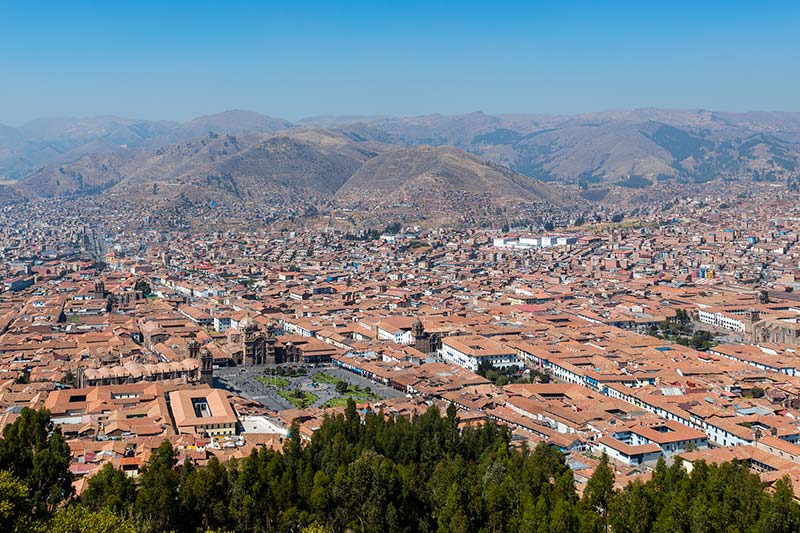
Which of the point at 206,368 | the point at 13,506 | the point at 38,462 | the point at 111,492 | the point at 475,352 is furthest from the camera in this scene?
the point at 475,352

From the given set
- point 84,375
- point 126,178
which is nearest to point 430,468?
point 84,375

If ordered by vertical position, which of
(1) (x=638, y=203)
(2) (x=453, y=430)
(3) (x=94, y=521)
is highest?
(3) (x=94, y=521)

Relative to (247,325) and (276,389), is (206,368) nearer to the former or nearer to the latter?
(276,389)

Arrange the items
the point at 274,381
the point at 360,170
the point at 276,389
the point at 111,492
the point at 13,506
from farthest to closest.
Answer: the point at 360,170
the point at 274,381
the point at 276,389
the point at 111,492
the point at 13,506

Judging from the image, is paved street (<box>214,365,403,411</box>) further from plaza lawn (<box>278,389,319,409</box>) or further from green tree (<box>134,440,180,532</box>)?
green tree (<box>134,440,180,532</box>)

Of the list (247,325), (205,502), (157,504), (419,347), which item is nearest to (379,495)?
(205,502)

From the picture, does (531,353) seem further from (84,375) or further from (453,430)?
(84,375)

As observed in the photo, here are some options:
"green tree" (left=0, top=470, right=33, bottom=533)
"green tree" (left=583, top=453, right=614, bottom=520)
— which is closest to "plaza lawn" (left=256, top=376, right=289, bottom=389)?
"green tree" (left=583, top=453, right=614, bottom=520)
